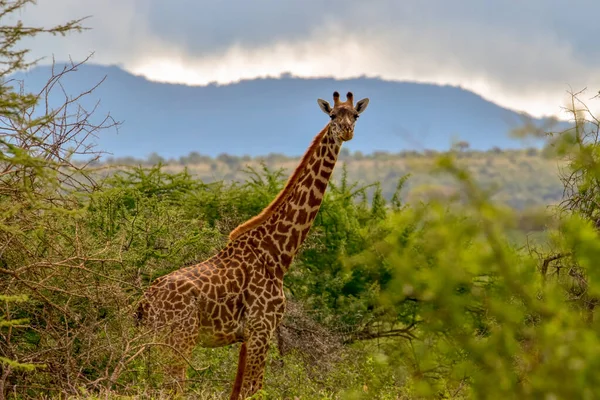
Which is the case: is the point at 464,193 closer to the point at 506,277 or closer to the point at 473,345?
the point at 506,277

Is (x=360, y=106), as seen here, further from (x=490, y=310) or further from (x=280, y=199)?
(x=490, y=310)

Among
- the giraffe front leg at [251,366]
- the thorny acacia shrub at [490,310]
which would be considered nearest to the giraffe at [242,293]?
the giraffe front leg at [251,366]

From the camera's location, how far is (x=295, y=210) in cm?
931

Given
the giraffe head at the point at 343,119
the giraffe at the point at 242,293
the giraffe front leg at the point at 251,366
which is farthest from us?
the giraffe head at the point at 343,119

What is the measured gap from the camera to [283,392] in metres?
10.6

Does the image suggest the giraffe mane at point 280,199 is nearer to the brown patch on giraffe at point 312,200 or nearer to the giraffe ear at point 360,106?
the brown patch on giraffe at point 312,200

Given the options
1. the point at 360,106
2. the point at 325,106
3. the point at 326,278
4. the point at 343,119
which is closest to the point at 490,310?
the point at 343,119

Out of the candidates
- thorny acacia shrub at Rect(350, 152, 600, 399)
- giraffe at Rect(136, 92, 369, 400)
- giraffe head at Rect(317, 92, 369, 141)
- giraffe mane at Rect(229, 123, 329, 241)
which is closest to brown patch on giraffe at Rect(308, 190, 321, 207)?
giraffe at Rect(136, 92, 369, 400)

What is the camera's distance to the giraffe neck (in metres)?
9.11

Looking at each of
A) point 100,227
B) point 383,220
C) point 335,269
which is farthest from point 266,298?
point 383,220

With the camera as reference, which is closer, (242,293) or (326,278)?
(242,293)

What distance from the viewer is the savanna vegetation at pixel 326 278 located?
2.77m

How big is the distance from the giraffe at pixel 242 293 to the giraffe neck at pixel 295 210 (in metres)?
0.01

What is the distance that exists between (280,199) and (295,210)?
0.19 m
